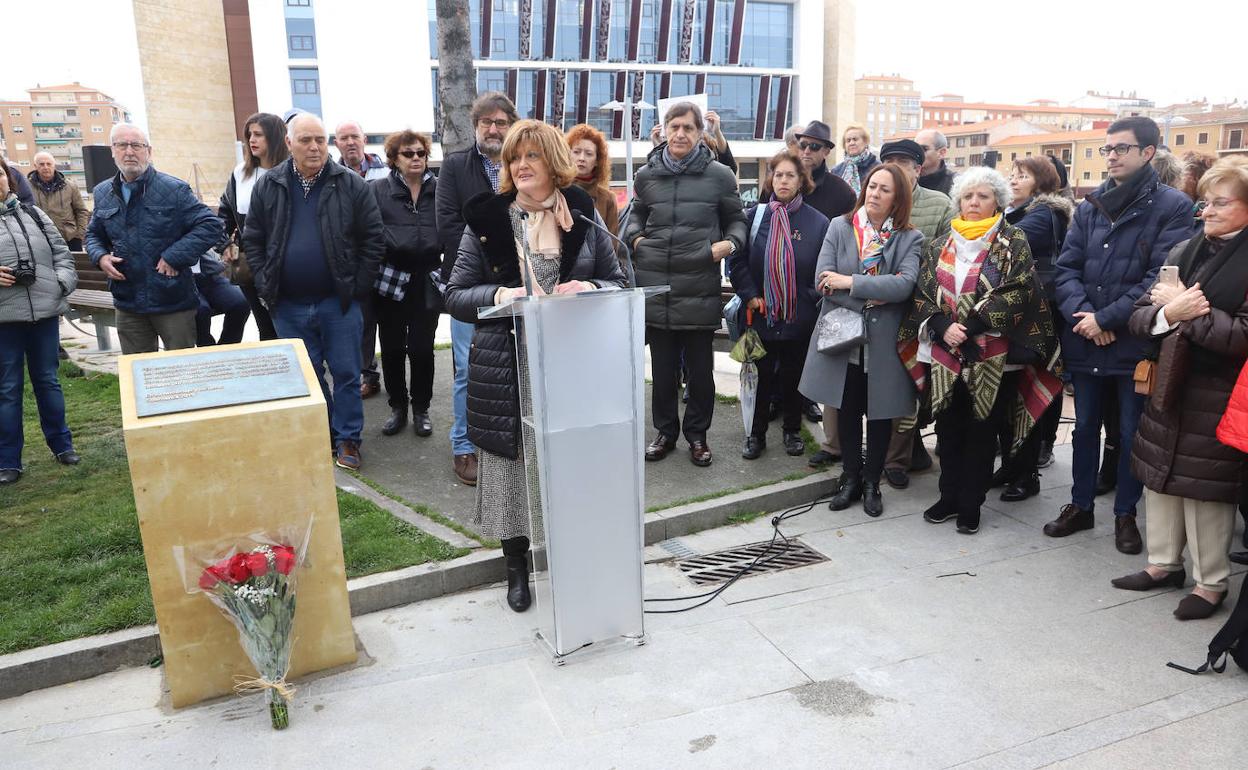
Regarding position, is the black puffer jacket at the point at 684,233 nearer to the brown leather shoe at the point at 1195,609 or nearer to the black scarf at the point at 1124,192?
the black scarf at the point at 1124,192

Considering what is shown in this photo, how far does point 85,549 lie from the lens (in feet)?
14.7

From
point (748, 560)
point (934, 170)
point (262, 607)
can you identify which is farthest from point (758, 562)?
point (934, 170)

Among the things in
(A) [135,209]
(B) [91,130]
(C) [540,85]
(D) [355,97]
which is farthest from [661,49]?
(B) [91,130]

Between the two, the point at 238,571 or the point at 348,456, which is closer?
the point at 238,571

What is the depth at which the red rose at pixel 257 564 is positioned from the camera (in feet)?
10.6

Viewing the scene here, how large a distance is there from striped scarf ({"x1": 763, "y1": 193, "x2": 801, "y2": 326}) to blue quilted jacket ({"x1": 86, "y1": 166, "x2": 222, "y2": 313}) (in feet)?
12.2

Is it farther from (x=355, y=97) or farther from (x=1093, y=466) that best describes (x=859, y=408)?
(x=355, y=97)

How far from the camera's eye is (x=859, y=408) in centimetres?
539

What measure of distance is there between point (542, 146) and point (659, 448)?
2.80 metres

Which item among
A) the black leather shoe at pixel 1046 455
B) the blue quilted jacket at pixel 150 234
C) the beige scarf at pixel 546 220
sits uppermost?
the beige scarf at pixel 546 220

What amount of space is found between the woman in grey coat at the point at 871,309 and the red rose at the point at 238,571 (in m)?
3.39

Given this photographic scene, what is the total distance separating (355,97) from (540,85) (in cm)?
1080

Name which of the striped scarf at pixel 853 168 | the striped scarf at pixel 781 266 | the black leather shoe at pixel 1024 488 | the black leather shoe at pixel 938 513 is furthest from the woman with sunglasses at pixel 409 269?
the black leather shoe at pixel 1024 488

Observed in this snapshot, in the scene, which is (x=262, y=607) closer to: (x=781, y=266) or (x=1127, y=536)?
(x=781, y=266)
